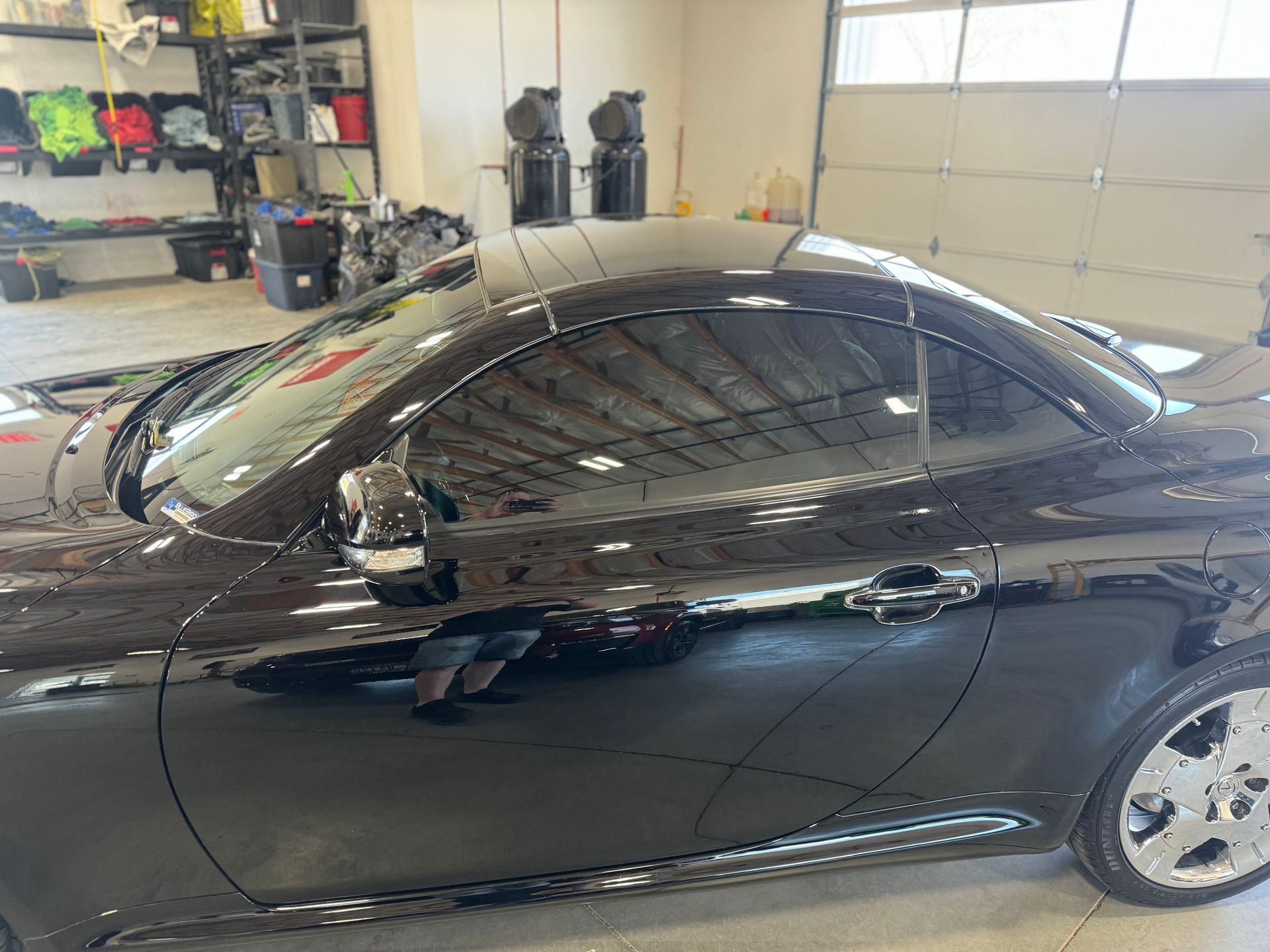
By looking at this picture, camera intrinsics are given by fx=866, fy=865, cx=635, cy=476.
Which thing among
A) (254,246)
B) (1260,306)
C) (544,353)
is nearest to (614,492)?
(544,353)

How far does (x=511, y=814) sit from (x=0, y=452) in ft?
4.27

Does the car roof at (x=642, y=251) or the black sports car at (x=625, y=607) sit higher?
the car roof at (x=642, y=251)

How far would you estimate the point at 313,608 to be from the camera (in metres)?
1.34

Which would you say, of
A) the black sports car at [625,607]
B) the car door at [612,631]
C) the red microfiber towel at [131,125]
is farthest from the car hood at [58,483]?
the red microfiber towel at [131,125]

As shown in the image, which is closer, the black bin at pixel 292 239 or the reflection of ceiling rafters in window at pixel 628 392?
the reflection of ceiling rafters in window at pixel 628 392

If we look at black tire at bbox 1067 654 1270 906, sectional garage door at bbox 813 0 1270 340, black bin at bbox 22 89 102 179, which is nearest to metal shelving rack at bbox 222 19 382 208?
black bin at bbox 22 89 102 179

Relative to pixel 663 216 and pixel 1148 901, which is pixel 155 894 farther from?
pixel 1148 901

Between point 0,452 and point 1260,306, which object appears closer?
point 0,452

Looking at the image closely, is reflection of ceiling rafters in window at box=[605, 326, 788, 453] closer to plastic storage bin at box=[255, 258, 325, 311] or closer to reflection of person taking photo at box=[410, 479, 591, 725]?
reflection of person taking photo at box=[410, 479, 591, 725]

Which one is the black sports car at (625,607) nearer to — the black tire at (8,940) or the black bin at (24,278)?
the black tire at (8,940)

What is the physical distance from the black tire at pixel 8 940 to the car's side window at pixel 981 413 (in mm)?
1743

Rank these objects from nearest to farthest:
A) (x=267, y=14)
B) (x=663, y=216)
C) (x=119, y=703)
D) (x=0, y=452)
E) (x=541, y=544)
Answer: (x=119, y=703), (x=541, y=544), (x=0, y=452), (x=663, y=216), (x=267, y=14)

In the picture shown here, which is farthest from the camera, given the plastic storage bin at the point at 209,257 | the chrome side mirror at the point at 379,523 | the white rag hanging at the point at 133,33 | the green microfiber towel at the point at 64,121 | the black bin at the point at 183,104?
the plastic storage bin at the point at 209,257

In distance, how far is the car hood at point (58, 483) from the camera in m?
1.39
